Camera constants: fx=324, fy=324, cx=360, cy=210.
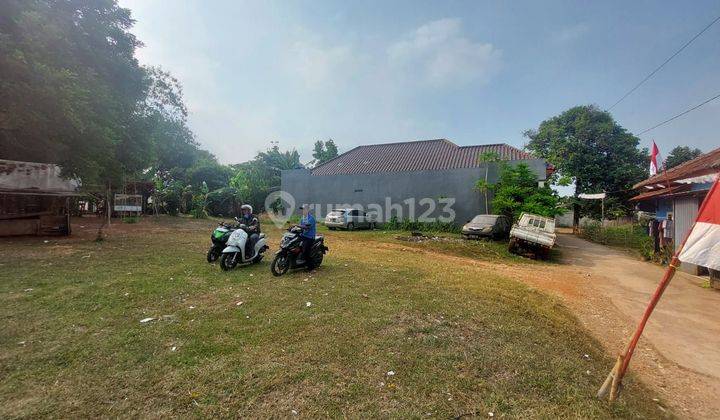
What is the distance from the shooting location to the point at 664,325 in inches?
195

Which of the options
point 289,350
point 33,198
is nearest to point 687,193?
point 289,350

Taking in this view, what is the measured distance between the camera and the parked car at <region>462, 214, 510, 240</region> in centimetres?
1394

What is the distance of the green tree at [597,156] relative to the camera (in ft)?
83.7

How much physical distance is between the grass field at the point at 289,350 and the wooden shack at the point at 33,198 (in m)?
6.55

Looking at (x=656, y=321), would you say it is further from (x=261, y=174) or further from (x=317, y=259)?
(x=261, y=174)

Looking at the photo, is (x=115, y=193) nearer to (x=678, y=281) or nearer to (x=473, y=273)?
(x=473, y=273)

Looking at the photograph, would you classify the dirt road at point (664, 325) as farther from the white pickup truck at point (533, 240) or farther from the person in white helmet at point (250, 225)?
the person in white helmet at point (250, 225)

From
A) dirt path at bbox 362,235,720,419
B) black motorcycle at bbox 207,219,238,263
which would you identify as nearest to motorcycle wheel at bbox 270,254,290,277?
black motorcycle at bbox 207,219,238,263

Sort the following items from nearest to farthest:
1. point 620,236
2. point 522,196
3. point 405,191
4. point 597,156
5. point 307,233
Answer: point 307,233, point 522,196, point 620,236, point 405,191, point 597,156

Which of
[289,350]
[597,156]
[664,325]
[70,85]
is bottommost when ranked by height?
[664,325]

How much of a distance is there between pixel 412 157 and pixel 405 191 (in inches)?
164

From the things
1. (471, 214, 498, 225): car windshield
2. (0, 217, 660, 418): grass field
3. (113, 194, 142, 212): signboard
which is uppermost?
(113, 194, 142, 212): signboard

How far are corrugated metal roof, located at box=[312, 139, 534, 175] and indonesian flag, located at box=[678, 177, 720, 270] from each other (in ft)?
57.7

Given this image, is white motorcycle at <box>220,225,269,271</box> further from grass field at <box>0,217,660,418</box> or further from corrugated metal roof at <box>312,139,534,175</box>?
corrugated metal roof at <box>312,139,534,175</box>
